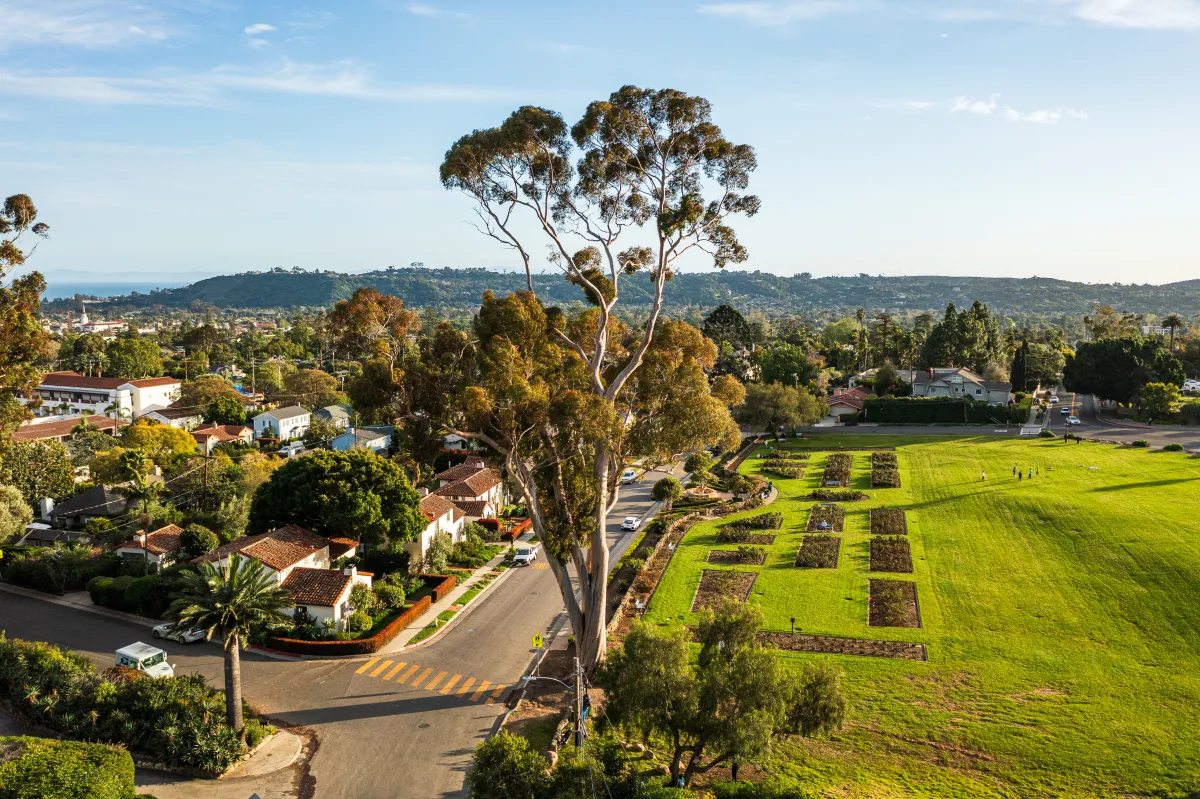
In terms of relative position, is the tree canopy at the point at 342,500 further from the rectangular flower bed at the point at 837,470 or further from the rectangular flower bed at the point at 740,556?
the rectangular flower bed at the point at 837,470

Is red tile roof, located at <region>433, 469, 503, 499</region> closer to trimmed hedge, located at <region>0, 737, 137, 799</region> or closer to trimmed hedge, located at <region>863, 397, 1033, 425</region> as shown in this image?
trimmed hedge, located at <region>0, 737, 137, 799</region>

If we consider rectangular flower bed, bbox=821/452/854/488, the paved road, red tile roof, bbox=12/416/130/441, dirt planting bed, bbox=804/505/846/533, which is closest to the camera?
the paved road

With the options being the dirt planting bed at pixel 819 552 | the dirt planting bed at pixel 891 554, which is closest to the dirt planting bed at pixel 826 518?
the dirt planting bed at pixel 819 552

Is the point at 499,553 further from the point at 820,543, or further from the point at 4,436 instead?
the point at 4,436

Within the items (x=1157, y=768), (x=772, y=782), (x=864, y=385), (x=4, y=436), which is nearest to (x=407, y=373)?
(x=772, y=782)

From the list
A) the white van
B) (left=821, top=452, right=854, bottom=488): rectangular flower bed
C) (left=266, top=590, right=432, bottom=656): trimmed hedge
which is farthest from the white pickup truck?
(left=821, top=452, right=854, bottom=488): rectangular flower bed

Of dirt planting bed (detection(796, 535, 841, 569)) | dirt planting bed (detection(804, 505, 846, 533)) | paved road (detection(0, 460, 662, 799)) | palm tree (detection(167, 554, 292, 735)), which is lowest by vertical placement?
paved road (detection(0, 460, 662, 799))
